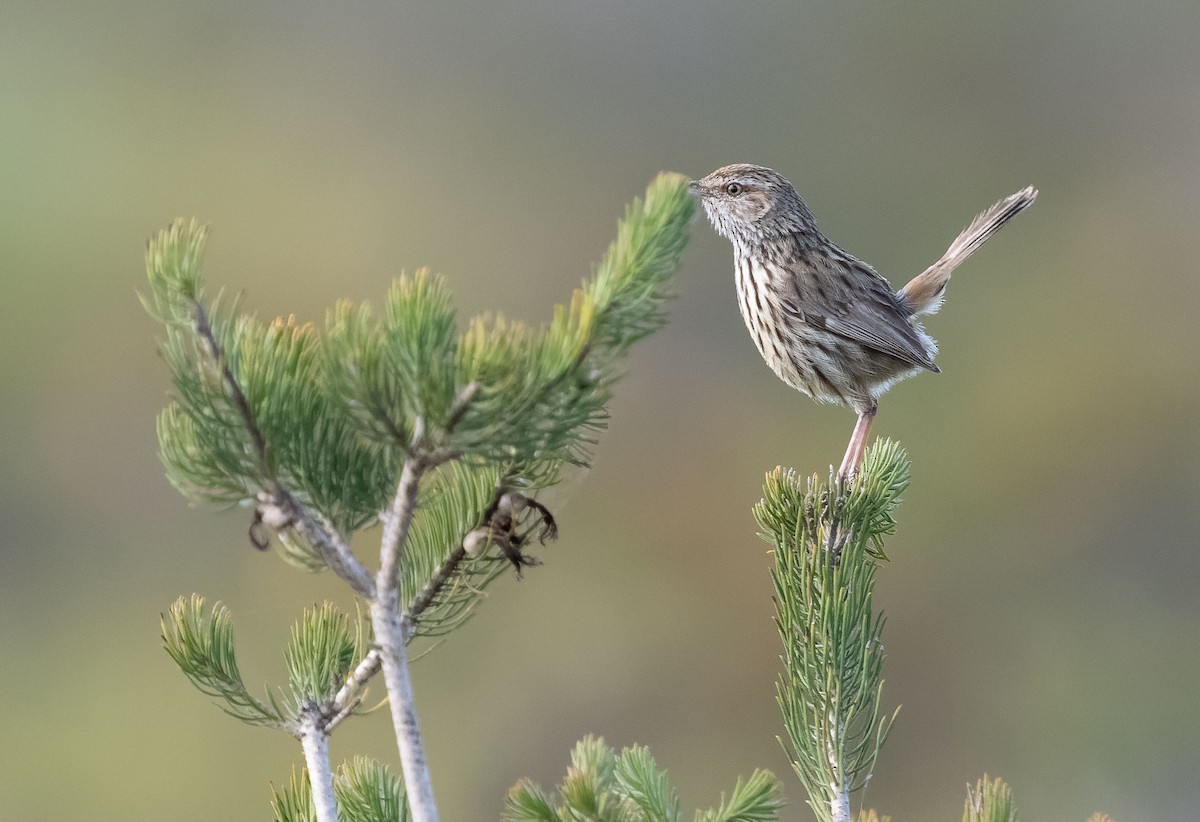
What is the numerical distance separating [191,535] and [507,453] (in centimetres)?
1078

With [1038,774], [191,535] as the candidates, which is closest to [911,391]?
[1038,774]

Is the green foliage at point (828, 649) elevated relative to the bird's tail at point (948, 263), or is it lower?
lower

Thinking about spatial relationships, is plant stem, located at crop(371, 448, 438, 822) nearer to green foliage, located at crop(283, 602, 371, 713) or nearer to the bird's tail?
green foliage, located at crop(283, 602, 371, 713)

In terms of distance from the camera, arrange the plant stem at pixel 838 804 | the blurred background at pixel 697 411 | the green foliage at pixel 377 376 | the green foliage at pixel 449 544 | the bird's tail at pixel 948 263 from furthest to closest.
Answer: the blurred background at pixel 697 411 < the bird's tail at pixel 948 263 < the plant stem at pixel 838 804 < the green foliage at pixel 449 544 < the green foliage at pixel 377 376

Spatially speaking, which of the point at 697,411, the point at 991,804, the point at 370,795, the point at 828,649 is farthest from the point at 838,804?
the point at 697,411

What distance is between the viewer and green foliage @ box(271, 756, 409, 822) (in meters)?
2.00

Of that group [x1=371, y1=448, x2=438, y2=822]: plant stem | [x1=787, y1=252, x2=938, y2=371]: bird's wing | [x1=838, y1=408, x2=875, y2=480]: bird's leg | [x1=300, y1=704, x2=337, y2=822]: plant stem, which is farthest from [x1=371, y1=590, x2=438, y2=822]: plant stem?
[x1=787, y1=252, x2=938, y2=371]: bird's wing

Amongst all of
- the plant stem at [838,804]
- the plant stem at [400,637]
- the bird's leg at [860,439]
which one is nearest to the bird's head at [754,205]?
the bird's leg at [860,439]

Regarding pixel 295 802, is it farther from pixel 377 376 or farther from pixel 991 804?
pixel 991 804

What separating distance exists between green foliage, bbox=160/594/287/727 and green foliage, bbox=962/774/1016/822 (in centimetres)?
106

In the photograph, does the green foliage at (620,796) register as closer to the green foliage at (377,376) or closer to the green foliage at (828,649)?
the green foliage at (828,649)

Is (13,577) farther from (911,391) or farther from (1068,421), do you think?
(1068,421)

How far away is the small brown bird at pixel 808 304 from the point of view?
482cm

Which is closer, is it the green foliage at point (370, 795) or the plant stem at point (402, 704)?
the plant stem at point (402, 704)
